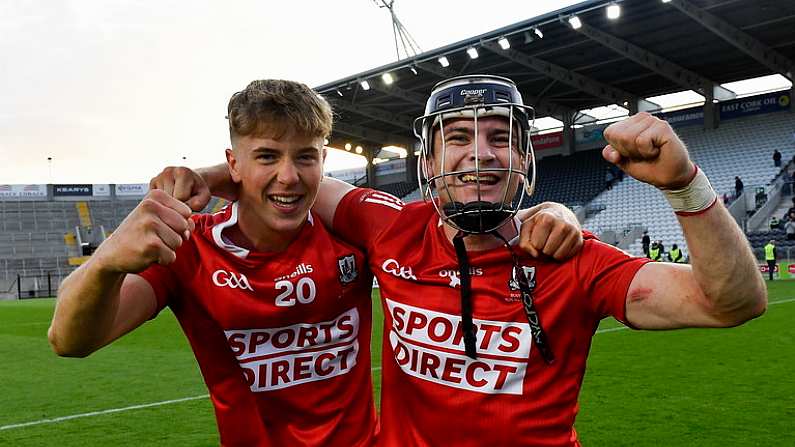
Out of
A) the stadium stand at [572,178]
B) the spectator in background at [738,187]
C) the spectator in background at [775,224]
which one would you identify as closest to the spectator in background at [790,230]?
the spectator in background at [775,224]

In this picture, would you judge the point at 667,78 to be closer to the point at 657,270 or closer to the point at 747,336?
the point at 747,336

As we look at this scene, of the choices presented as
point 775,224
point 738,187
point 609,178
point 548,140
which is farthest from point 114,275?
point 548,140

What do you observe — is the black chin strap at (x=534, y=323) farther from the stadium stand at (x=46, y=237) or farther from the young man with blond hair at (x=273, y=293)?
the stadium stand at (x=46, y=237)

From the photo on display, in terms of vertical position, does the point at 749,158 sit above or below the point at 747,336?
above

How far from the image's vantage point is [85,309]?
2.05m

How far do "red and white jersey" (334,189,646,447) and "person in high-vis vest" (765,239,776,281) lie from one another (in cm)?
2039

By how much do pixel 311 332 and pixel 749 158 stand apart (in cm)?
2647

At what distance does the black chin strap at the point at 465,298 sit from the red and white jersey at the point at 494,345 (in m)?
0.02

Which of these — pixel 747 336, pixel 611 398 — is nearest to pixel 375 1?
pixel 747 336

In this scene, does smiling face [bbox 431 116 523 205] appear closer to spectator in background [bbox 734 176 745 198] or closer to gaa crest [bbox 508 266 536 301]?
gaa crest [bbox 508 266 536 301]

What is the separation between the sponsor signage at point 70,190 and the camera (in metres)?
47.2

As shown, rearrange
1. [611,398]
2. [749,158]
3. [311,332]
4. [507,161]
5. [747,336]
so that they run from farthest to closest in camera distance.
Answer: [749,158] → [747,336] → [611,398] → [311,332] → [507,161]

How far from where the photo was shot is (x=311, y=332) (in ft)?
8.50

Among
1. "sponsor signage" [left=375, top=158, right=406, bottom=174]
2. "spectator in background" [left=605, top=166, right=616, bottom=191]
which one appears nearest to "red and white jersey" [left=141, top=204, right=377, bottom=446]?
"spectator in background" [left=605, top=166, right=616, bottom=191]
